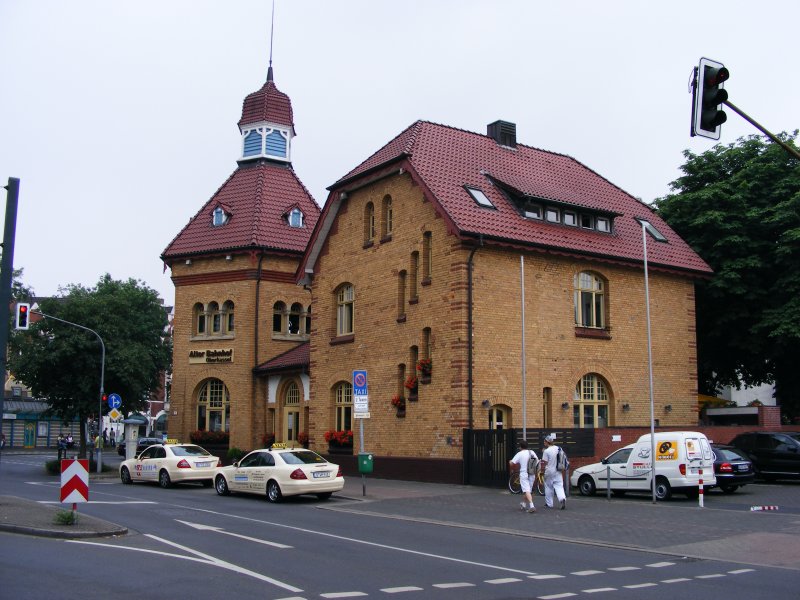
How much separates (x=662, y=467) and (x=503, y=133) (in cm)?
1729

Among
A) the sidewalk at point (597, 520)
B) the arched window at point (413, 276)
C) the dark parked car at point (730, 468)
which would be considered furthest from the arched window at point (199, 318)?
the dark parked car at point (730, 468)

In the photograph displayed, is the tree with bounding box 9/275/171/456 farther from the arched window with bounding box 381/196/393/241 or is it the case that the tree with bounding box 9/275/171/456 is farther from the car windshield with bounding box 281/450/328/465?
the car windshield with bounding box 281/450/328/465

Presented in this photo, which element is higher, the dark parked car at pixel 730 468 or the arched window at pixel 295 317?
the arched window at pixel 295 317

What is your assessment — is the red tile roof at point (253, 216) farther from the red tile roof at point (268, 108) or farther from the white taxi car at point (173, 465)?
the white taxi car at point (173, 465)

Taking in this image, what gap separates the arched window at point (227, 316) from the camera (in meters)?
39.5

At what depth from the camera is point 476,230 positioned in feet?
89.3

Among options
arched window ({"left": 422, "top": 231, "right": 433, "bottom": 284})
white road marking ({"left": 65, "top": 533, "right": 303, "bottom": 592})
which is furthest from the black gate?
white road marking ({"left": 65, "top": 533, "right": 303, "bottom": 592})

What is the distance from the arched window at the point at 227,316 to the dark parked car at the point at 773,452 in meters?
22.0

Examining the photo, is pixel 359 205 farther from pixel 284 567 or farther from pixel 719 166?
pixel 284 567

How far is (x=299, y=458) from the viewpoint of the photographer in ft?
73.6

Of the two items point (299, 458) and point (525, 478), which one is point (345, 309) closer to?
point (299, 458)

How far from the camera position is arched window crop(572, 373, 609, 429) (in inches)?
1172

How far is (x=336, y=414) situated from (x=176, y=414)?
10110 mm

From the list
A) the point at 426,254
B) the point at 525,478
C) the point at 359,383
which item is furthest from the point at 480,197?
the point at 525,478
